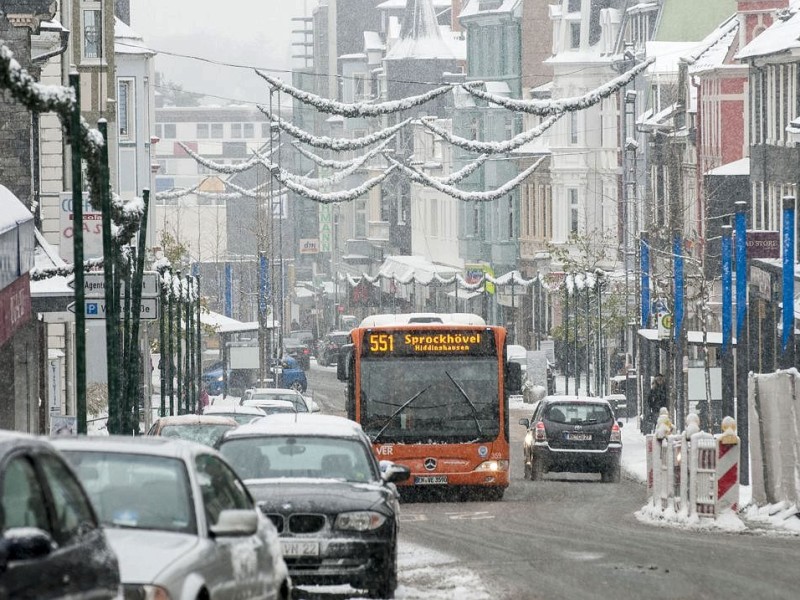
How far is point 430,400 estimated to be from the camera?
27.6 metres

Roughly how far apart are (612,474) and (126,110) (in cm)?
2963

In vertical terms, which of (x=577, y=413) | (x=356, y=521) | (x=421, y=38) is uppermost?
(x=421, y=38)

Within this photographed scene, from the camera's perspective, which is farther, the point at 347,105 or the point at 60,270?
the point at 347,105

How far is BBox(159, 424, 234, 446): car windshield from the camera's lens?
24.4 m

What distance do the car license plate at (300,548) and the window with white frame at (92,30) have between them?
97.5ft

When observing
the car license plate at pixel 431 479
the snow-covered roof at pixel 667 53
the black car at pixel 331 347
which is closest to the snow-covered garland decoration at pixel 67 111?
the car license plate at pixel 431 479

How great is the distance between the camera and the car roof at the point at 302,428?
14938 mm

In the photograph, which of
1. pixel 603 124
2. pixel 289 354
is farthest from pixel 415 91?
pixel 603 124

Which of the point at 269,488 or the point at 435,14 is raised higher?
the point at 435,14

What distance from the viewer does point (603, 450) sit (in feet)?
110

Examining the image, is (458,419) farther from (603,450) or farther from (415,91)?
(415,91)

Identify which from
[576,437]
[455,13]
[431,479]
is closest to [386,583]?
[431,479]

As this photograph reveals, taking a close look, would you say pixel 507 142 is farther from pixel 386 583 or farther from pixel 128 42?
pixel 386 583

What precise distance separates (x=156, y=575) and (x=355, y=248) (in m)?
121
